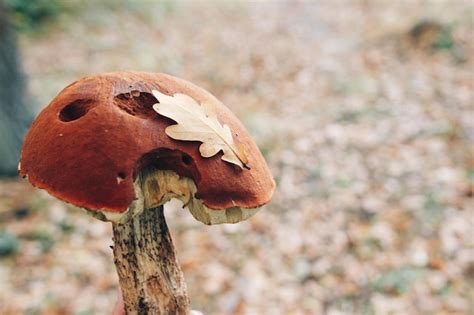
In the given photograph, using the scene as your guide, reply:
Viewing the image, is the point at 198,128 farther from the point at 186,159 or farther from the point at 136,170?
the point at 136,170

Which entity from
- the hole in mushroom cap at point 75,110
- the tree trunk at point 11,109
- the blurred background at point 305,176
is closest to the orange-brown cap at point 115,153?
the hole in mushroom cap at point 75,110

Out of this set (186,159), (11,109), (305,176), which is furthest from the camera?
(305,176)

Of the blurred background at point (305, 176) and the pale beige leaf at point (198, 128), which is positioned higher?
the blurred background at point (305, 176)

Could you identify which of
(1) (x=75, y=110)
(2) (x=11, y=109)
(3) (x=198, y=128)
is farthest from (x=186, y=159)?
(2) (x=11, y=109)

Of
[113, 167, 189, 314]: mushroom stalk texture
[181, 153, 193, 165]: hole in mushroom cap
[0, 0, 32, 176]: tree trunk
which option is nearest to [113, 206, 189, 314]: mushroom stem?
[113, 167, 189, 314]: mushroom stalk texture

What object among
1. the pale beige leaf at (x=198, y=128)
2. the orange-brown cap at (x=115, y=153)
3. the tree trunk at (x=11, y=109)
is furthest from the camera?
the tree trunk at (x=11, y=109)

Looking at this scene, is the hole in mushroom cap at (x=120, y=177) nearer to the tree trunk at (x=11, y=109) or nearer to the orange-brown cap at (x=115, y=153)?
the orange-brown cap at (x=115, y=153)
